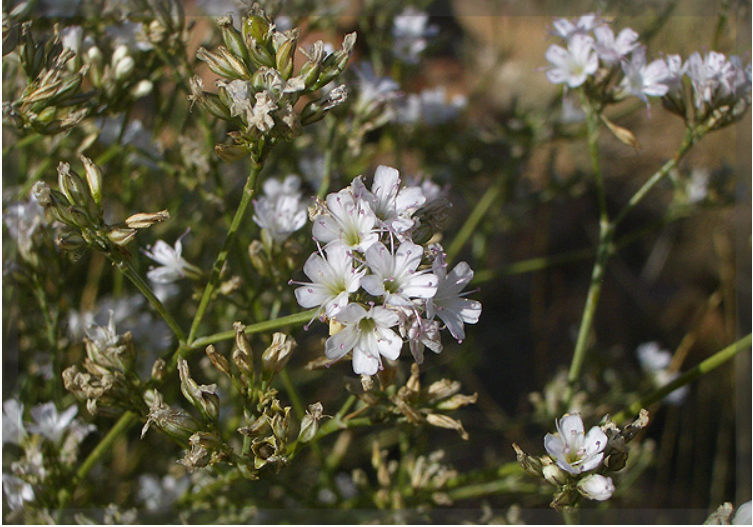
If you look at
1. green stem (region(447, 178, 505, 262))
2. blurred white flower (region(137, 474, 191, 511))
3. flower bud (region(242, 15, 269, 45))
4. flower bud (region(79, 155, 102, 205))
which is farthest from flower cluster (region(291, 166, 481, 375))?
green stem (region(447, 178, 505, 262))

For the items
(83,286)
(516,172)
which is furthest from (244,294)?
(516,172)

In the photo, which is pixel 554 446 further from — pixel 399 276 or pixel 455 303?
pixel 399 276

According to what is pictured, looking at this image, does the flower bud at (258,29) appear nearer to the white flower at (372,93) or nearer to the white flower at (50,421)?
the white flower at (372,93)

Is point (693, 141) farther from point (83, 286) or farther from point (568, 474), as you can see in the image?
point (83, 286)

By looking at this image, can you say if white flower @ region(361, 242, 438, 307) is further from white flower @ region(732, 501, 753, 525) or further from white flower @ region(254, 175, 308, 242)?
white flower @ region(732, 501, 753, 525)

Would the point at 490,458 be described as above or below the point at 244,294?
below

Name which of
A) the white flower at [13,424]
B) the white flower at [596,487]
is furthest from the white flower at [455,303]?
the white flower at [13,424]
